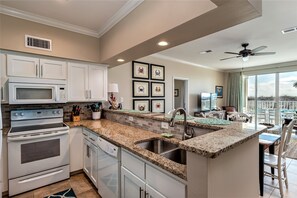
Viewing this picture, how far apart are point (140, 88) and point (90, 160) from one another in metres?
2.43

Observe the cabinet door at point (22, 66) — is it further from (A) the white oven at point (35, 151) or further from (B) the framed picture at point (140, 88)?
(B) the framed picture at point (140, 88)

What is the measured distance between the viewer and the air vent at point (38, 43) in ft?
7.91

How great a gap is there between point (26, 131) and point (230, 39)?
14.2ft

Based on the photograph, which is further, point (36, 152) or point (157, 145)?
point (36, 152)

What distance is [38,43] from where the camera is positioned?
8.18ft

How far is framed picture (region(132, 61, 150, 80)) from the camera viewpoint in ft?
13.8

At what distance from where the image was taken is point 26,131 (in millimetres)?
2166

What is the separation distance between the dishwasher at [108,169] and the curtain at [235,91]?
280 inches

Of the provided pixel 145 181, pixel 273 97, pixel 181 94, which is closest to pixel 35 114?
pixel 145 181

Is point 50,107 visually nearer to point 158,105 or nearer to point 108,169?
point 108,169

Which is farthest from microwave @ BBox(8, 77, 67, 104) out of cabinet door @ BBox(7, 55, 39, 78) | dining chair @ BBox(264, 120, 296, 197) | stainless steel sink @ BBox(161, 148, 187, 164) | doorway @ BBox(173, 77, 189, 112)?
doorway @ BBox(173, 77, 189, 112)

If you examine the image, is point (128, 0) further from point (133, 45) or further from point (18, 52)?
point (18, 52)

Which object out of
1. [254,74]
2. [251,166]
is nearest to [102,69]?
[251,166]

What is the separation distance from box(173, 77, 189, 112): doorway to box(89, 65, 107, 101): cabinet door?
121 inches
